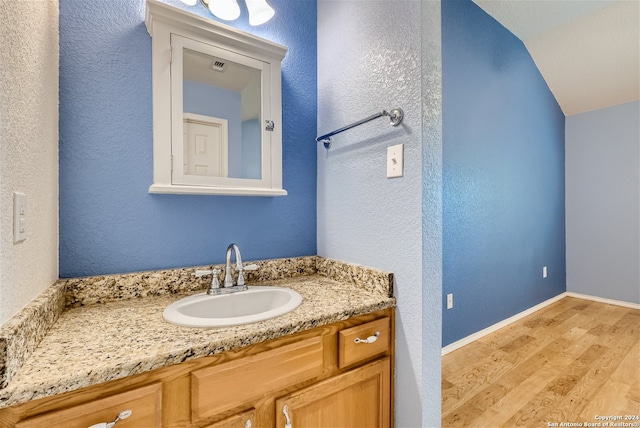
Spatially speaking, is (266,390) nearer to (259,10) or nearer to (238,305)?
(238,305)

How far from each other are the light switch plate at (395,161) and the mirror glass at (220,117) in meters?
0.54

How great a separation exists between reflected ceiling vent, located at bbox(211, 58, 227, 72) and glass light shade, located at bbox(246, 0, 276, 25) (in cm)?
22

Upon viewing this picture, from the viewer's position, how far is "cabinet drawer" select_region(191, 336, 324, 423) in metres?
0.71

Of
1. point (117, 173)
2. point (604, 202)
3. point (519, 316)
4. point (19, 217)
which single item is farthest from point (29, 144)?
point (604, 202)

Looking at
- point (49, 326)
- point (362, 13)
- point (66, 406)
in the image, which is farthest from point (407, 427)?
point (362, 13)

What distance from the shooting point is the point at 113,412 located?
61 cm

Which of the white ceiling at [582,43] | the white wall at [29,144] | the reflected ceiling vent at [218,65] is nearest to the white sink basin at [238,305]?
the white wall at [29,144]

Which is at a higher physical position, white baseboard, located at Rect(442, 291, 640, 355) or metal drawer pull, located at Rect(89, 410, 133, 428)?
metal drawer pull, located at Rect(89, 410, 133, 428)

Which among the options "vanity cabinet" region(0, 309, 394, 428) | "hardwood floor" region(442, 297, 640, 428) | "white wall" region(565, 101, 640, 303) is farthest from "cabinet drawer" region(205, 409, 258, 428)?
"white wall" region(565, 101, 640, 303)

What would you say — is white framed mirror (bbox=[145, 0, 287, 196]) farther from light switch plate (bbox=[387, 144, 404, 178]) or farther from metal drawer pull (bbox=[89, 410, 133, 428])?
metal drawer pull (bbox=[89, 410, 133, 428])

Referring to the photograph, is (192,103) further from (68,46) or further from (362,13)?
(362,13)

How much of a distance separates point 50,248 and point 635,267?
460 cm

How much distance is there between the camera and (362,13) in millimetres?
1232

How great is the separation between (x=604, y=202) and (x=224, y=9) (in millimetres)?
4087
